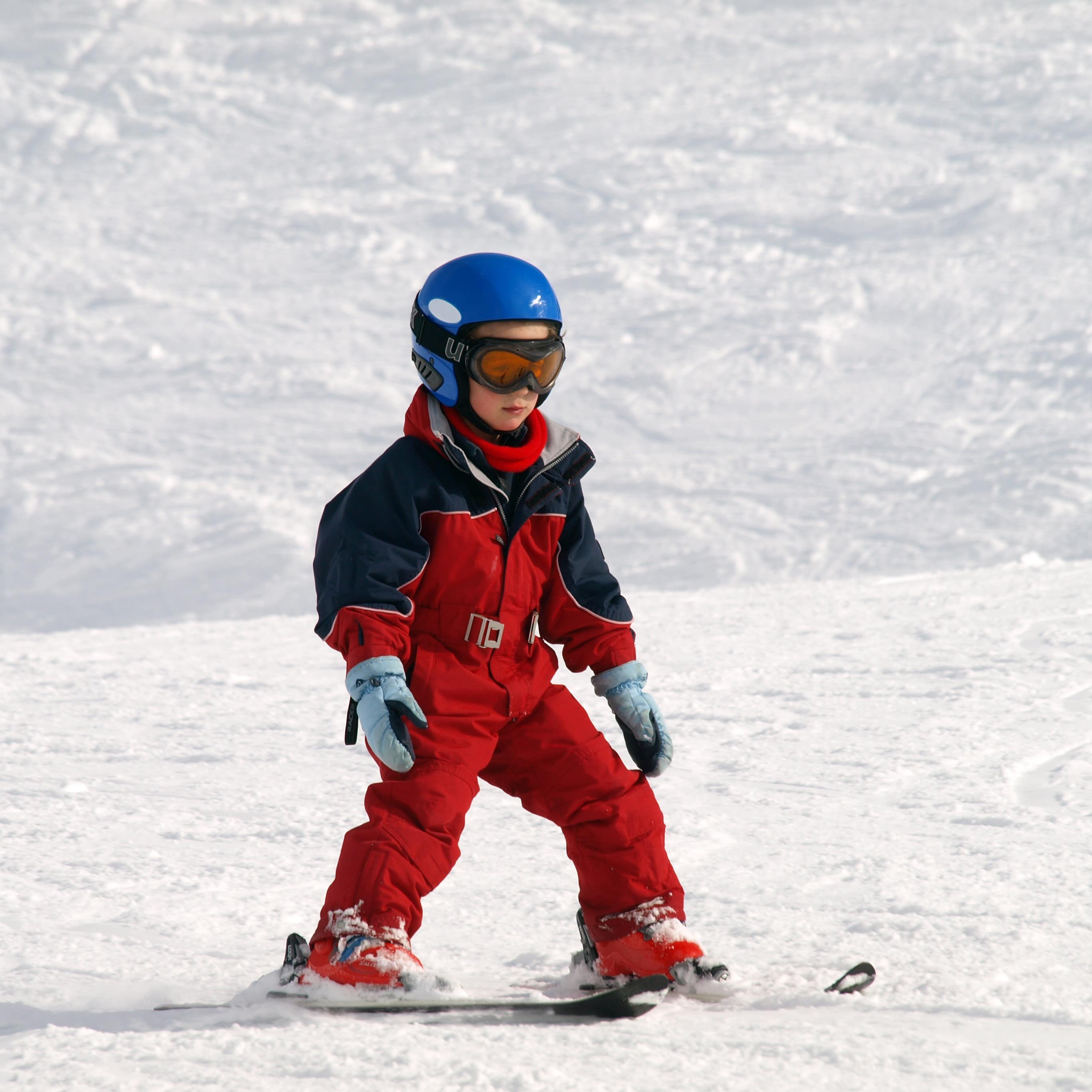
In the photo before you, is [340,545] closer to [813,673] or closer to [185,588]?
[813,673]

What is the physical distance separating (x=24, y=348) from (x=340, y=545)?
850 inches

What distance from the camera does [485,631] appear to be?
93.8 inches

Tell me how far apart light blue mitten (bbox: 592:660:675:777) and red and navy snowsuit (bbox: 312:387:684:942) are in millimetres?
39

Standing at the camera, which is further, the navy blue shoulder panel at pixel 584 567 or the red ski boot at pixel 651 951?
the navy blue shoulder panel at pixel 584 567

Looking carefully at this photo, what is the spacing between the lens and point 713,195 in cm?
2469

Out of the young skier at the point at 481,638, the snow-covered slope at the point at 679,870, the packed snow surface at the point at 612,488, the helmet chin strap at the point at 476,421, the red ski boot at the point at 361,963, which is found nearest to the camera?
the snow-covered slope at the point at 679,870

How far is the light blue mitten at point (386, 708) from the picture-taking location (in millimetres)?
2156

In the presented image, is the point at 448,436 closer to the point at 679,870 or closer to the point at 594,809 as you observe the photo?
the point at 594,809

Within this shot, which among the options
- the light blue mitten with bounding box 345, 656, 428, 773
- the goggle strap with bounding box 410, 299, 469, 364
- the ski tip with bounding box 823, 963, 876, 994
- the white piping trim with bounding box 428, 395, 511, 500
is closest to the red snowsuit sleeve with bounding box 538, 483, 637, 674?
the white piping trim with bounding box 428, 395, 511, 500

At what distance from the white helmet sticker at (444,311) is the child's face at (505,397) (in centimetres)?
5

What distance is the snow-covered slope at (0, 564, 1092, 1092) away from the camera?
1.85 metres

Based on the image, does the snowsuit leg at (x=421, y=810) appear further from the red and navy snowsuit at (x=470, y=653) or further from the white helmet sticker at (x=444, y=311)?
the white helmet sticker at (x=444, y=311)

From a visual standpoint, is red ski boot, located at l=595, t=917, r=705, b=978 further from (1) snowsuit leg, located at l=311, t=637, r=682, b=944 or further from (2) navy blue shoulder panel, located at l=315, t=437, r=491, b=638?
(2) navy blue shoulder panel, located at l=315, t=437, r=491, b=638

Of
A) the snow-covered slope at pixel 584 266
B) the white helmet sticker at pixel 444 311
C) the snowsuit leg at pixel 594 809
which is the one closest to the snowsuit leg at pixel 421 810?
the snowsuit leg at pixel 594 809
